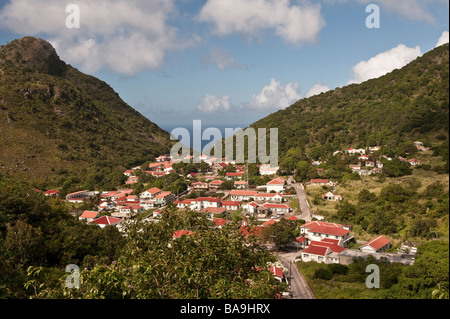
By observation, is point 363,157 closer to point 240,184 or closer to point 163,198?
point 240,184

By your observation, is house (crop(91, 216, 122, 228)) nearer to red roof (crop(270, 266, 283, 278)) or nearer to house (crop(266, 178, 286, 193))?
red roof (crop(270, 266, 283, 278))

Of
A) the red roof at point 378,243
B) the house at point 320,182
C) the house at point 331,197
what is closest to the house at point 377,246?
the red roof at point 378,243

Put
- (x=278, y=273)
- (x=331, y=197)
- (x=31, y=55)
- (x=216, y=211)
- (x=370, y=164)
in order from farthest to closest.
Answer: (x=31, y=55) → (x=370, y=164) → (x=331, y=197) → (x=216, y=211) → (x=278, y=273)

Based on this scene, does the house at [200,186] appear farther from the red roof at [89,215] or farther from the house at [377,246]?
the house at [377,246]

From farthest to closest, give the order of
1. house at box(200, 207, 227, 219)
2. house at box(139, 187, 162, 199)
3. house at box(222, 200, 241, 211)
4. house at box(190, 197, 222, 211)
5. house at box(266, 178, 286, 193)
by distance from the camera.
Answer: house at box(266, 178, 286, 193)
house at box(139, 187, 162, 199)
house at box(190, 197, 222, 211)
house at box(222, 200, 241, 211)
house at box(200, 207, 227, 219)

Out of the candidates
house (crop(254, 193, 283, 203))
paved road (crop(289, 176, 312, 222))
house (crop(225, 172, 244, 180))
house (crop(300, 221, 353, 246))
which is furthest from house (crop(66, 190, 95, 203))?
house (crop(300, 221, 353, 246))

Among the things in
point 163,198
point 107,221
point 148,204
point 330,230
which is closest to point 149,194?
point 148,204
